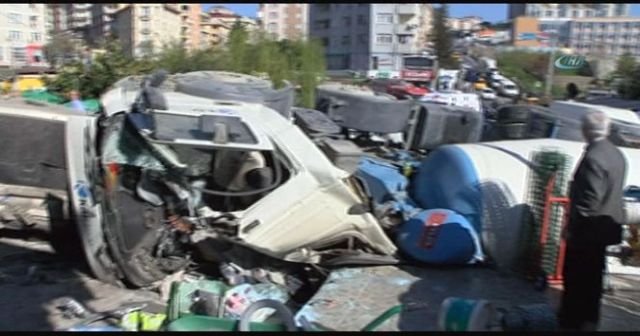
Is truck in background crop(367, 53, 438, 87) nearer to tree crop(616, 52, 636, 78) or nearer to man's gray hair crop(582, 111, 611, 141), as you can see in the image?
tree crop(616, 52, 636, 78)

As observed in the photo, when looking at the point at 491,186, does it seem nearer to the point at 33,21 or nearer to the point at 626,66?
the point at 626,66

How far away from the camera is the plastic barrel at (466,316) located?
339cm

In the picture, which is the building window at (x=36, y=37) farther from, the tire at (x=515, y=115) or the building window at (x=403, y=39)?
the tire at (x=515, y=115)

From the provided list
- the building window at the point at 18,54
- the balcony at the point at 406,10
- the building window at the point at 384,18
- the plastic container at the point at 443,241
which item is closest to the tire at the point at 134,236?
the plastic container at the point at 443,241

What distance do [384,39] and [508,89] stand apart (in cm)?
3683

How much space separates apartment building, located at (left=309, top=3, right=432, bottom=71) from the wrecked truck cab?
65.4 meters

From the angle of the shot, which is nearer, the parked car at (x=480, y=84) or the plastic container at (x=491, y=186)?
the plastic container at (x=491, y=186)

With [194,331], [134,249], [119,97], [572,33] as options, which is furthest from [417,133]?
[572,33]

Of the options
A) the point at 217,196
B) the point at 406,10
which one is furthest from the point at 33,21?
the point at 217,196

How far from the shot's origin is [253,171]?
17.1ft

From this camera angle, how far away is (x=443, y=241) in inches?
196

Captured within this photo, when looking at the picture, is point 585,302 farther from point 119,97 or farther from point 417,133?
point 417,133

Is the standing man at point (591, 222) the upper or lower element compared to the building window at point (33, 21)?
lower

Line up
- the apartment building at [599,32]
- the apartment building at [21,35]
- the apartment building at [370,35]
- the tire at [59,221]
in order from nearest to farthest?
the tire at [59,221], the apartment building at [21,35], the apartment building at [370,35], the apartment building at [599,32]
